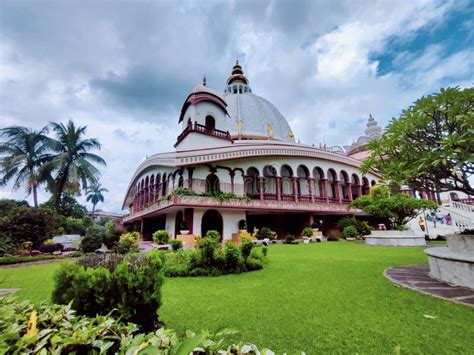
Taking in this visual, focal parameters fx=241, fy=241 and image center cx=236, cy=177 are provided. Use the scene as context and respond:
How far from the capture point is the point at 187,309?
3.81m

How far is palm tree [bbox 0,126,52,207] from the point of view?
22391 millimetres

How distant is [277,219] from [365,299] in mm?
17675

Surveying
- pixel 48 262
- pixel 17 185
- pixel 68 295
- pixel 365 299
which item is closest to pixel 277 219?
pixel 48 262

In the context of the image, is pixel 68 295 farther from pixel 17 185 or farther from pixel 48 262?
pixel 17 185

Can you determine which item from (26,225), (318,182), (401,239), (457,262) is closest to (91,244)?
(26,225)

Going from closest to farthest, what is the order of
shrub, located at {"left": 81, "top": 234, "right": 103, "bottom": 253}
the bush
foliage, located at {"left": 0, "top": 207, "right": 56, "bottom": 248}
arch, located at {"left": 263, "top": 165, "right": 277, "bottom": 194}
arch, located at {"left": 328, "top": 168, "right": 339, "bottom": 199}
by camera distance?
shrub, located at {"left": 81, "top": 234, "right": 103, "bottom": 253}, foliage, located at {"left": 0, "top": 207, "right": 56, "bottom": 248}, the bush, arch, located at {"left": 263, "top": 165, "right": 277, "bottom": 194}, arch, located at {"left": 328, "top": 168, "right": 339, "bottom": 199}

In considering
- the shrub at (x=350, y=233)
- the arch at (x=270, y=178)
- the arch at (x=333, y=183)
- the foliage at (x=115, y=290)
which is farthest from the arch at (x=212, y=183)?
the foliage at (x=115, y=290)

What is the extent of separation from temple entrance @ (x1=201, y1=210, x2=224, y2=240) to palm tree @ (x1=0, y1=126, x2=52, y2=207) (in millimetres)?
16661

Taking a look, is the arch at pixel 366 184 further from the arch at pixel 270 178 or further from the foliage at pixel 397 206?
the foliage at pixel 397 206

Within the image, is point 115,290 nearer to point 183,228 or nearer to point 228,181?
point 183,228

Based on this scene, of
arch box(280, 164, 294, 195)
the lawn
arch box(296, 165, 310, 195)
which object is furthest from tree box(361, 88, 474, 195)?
arch box(296, 165, 310, 195)

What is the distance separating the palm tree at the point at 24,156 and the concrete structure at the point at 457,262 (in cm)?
2819

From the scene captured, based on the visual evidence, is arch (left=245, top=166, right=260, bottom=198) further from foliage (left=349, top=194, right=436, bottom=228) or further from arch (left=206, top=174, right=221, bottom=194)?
foliage (left=349, top=194, right=436, bottom=228)

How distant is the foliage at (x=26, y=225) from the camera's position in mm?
13809
